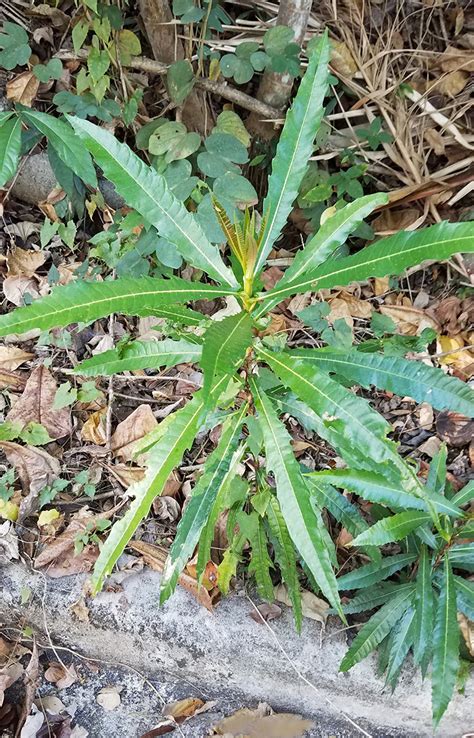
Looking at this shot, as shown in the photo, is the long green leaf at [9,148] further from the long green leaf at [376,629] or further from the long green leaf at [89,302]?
the long green leaf at [376,629]

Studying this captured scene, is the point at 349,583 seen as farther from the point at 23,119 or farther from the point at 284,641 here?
the point at 23,119

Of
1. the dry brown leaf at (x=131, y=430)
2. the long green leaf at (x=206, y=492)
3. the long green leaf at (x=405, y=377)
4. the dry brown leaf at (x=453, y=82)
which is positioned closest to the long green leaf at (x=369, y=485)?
the long green leaf at (x=206, y=492)

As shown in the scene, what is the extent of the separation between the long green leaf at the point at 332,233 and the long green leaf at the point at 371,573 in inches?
31.5

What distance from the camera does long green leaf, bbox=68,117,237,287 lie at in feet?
3.07

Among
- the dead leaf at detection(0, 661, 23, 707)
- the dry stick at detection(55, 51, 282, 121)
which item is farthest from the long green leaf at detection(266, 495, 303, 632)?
the dry stick at detection(55, 51, 282, 121)

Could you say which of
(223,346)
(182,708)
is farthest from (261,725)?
(223,346)

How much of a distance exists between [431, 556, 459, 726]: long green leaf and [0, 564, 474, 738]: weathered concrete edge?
0.25 meters

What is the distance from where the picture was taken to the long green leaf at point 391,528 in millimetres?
1275

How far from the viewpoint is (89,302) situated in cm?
84

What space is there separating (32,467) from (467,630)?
4.20 ft

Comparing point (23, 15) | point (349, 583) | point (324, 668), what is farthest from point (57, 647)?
point (23, 15)

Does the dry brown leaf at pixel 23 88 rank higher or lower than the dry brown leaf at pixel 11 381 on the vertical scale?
higher

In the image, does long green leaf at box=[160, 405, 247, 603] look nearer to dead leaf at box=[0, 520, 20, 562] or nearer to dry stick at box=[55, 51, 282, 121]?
dead leaf at box=[0, 520, 20, 562]

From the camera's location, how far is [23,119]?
1855 mm
